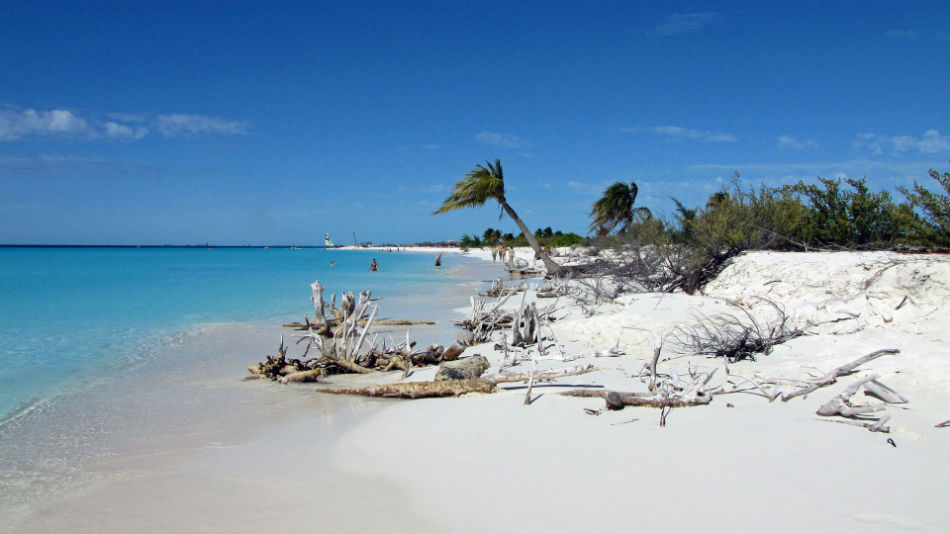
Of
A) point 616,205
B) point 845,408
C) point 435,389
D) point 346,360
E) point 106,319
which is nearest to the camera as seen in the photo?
point 845,408

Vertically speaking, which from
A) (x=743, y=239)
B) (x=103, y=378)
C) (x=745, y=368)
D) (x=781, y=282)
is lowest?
(x=103, y=378)

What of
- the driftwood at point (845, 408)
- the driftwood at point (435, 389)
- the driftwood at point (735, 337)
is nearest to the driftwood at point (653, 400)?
the driftwood at point (845, 408)

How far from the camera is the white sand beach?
2906 mm

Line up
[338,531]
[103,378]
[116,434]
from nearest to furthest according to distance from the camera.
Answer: [338,531], [116,434], [103,378]

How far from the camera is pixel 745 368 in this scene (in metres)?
5.56

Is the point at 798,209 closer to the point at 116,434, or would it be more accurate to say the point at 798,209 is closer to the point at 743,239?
the point at 743,239

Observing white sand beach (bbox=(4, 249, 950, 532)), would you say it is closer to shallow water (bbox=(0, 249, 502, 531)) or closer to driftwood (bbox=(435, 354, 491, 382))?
shallow water (bbox=(0, 249, 502, 531))

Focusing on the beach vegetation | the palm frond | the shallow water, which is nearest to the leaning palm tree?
the palm frond

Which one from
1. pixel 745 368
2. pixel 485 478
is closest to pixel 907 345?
pixel 745 368

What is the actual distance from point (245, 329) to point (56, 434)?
669 centimetres

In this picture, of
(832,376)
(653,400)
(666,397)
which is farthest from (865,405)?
(653,400)

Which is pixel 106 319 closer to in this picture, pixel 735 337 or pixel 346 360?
pixel 346 360

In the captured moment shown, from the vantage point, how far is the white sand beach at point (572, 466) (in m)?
2.91

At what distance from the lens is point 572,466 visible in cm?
354
